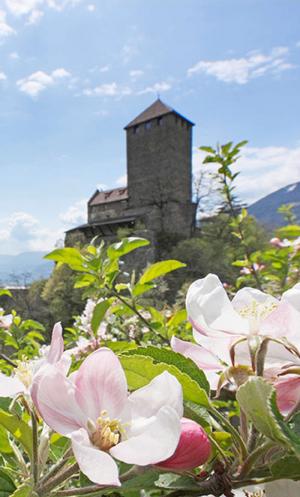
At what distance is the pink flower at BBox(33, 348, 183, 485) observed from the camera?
0.91 ft

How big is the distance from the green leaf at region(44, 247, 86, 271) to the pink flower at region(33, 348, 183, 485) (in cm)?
94

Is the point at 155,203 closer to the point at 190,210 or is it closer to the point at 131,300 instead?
the point at 190,210

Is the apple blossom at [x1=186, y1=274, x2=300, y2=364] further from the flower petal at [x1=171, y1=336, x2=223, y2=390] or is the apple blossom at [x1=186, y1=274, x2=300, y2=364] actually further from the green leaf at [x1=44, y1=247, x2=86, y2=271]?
the green leaf at [x1=44, y1=247, x2=86, y2=271]

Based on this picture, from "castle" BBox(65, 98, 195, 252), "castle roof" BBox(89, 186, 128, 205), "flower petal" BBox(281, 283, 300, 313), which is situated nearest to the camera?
"flower petal" BBox(281, 283, 300, 313)

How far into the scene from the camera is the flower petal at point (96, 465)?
0.88 ft

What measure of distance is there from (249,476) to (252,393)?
0.10 meters

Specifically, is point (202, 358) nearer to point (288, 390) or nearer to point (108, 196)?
point (288, 390)

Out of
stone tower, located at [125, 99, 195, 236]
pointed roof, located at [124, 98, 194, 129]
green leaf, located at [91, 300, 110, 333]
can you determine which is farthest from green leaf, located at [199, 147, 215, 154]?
pointed roof, located at [124, 98, 194, 129]

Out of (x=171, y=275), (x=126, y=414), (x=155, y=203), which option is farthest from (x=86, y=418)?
(x=155, y=203)

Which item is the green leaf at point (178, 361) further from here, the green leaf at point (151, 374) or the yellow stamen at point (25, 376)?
the yellow stamen at point (25, 376)

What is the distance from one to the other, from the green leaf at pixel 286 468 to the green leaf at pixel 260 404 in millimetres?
22

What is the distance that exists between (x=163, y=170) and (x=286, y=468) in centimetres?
2923

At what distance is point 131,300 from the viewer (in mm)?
1659

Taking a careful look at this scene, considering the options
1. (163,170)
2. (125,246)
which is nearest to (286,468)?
(125,246)
